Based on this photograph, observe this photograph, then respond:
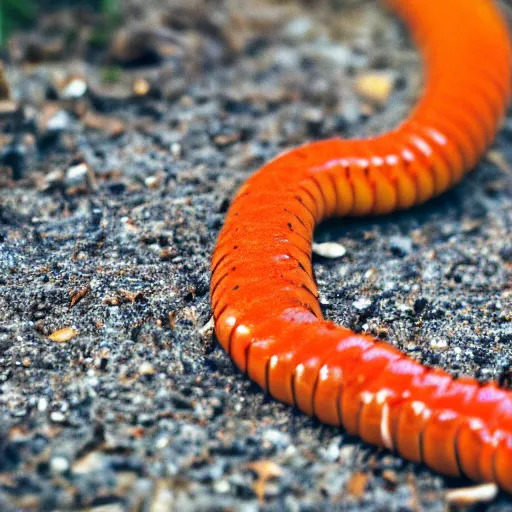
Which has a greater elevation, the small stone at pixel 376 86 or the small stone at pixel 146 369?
the small stone at pixel 376 86

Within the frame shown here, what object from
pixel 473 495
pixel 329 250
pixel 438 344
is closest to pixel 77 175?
pixel 329 250

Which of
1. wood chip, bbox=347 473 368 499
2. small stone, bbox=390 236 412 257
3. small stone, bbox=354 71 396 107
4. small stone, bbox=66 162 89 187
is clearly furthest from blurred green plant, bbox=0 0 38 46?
wood chip, bbox=347 473 368 499

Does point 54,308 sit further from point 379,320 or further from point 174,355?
point 379,320

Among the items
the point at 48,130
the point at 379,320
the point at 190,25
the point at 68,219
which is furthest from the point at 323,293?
the point at 190,25

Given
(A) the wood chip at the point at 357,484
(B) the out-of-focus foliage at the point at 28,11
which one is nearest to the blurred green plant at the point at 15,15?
(B) the out-of-focus foliage at the point at 28,11

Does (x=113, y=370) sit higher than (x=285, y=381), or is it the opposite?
(x=285, y=381)

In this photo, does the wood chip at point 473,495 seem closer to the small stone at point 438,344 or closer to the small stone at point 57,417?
the small stone at point 438,344
